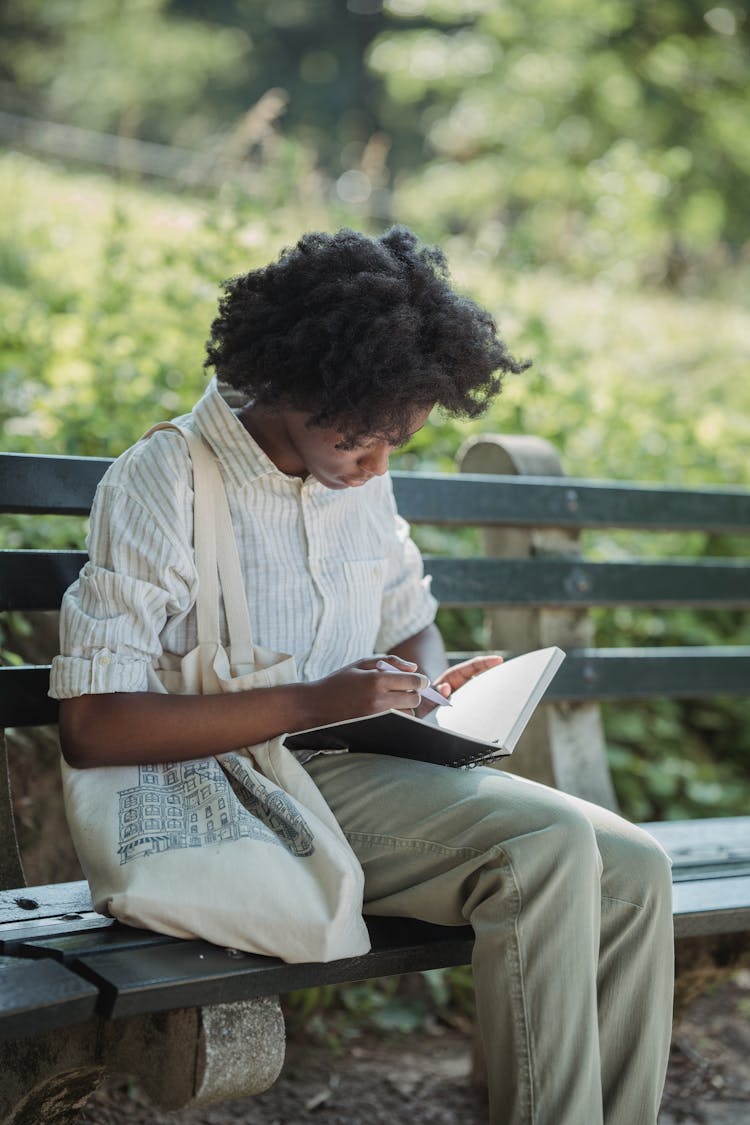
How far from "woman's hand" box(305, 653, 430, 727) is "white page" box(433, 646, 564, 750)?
0.10 m

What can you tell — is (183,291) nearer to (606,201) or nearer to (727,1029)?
(727,1029)

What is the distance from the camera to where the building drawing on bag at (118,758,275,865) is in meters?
1.86

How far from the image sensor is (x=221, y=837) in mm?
1871

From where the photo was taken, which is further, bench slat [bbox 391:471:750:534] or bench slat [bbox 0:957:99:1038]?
bench slat [bbox 391:471:750:534]

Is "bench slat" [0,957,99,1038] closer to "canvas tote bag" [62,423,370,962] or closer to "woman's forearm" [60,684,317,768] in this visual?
"canvas tote bag" [62,423,370,962]

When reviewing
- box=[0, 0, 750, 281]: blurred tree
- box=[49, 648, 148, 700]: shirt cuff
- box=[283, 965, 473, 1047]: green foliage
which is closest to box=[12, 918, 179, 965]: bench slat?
box=[49, 648, 148, 700]: shirt cuff

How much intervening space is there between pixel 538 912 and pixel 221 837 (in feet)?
1.58

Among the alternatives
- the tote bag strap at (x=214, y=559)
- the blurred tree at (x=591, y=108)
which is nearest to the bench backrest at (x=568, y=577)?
the tote bag strap at (x=214, y=559)

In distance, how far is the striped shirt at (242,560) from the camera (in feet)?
6.54

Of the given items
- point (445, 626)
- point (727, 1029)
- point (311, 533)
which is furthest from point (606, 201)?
point (311, 533)

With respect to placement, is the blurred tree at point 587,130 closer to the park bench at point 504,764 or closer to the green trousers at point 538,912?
the park bench at point 504,764

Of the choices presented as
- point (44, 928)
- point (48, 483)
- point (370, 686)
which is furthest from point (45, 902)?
point (48, 483)

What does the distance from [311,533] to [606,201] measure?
5964 millimetres

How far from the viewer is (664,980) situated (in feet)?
6.61
